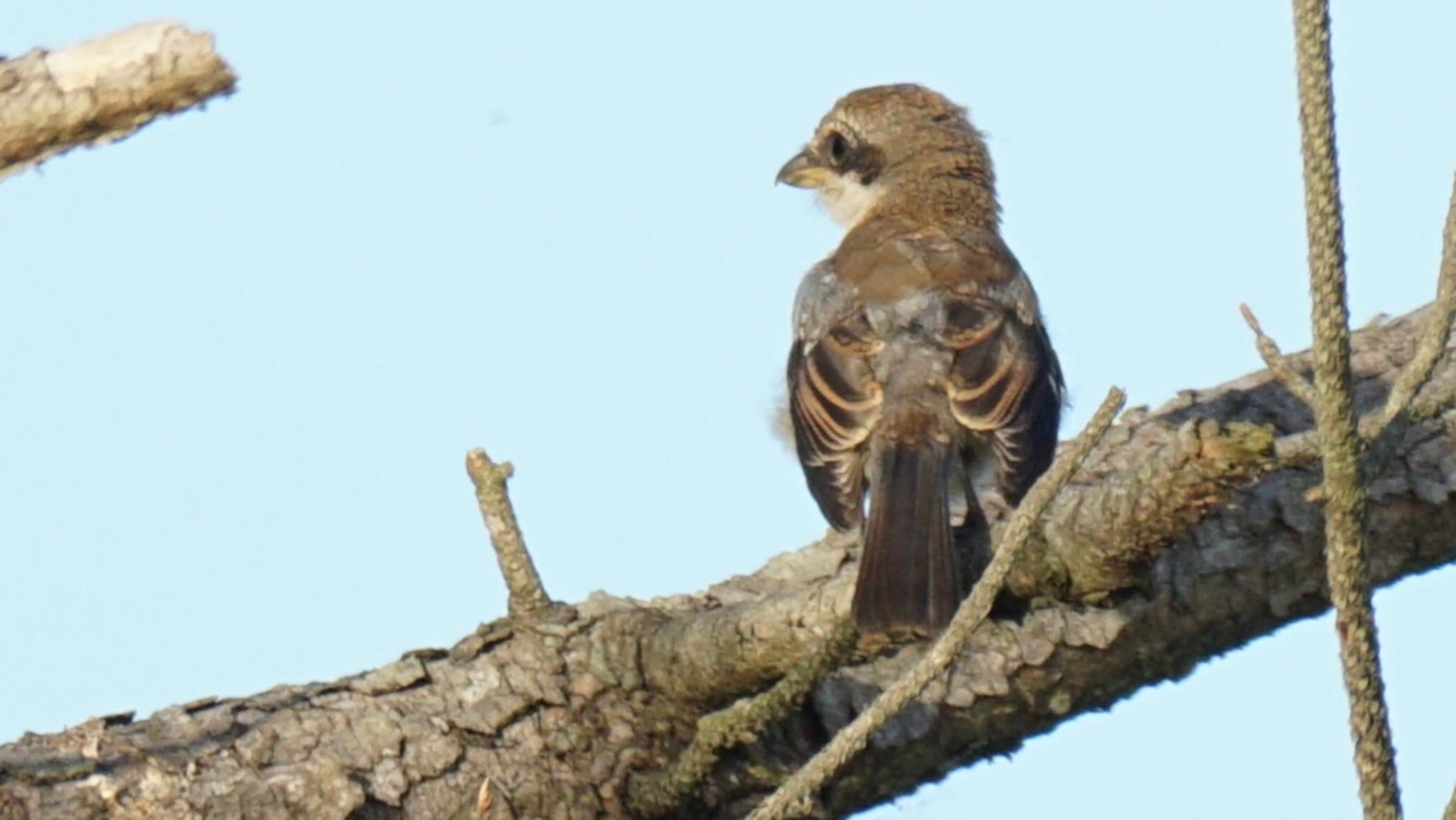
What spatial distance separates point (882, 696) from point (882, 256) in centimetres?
311

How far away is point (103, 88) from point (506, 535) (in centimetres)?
196

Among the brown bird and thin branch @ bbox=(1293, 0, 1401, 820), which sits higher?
the brown bird

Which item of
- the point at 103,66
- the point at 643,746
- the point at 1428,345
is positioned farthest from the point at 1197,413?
the point at 103,66

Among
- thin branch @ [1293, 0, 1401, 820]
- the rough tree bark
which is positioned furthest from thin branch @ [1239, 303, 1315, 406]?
the rough tree bark

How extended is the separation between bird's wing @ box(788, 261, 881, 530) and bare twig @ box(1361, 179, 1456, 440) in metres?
2.35

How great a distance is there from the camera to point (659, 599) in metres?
4.75

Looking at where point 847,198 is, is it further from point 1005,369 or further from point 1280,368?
point 1280,368

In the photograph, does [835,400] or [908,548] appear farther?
[835,400]

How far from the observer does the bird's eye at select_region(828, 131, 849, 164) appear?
7.09m

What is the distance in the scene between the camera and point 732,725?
3943 mm

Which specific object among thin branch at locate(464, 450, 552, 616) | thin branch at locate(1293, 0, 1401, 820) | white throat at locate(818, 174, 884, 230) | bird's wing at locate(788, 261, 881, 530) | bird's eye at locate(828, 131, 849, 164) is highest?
bird's eye at locate(828, 131, 849, 164)

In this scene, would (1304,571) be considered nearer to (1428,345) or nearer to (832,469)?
(832,469)

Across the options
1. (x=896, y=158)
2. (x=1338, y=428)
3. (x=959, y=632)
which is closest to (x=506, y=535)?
(x=959, y=632)

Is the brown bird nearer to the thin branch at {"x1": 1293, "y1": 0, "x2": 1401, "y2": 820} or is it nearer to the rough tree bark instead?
the rough tree bark
